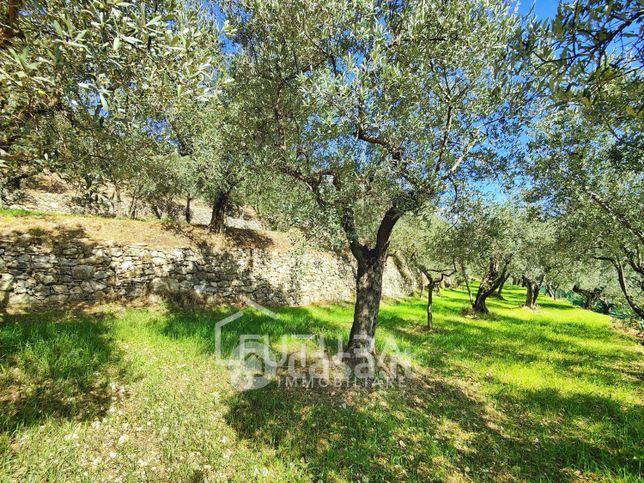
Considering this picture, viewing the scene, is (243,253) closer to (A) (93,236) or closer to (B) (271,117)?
(A) (93,236)

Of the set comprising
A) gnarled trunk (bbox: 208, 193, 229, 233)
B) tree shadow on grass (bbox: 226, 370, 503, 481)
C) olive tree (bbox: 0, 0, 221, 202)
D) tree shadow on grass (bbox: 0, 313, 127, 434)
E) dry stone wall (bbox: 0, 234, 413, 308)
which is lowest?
tree shadow on grass (bbox: 226, 370, 503, 481)

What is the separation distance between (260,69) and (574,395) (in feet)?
48.6

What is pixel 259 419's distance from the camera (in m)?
6.27

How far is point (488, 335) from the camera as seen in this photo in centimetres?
1655

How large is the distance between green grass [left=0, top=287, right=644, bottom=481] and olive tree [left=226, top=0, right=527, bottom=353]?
3.48 meters

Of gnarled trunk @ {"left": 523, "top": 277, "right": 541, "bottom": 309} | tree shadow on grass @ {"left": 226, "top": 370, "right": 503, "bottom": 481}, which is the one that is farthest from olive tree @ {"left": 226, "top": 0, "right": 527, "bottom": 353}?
gnarled trunk @ {"left": 523, "top": 277, "right": 541, "bottom": 309}

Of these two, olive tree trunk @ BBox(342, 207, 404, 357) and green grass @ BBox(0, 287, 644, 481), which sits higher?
olive tree trunk @ BBox(342, 207, 404, 357)

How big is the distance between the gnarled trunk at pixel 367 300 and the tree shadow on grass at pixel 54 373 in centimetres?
698

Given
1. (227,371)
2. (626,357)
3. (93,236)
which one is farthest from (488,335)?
(93,236)

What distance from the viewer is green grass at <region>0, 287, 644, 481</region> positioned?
494 cm

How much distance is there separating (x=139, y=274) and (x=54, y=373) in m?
8.07

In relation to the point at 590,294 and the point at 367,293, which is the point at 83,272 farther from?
the point at 590,294
